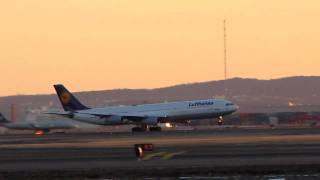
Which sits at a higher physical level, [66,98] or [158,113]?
[66,98]

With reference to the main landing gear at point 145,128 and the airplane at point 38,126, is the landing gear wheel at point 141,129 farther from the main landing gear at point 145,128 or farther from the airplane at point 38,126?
the airplane at point 38,126

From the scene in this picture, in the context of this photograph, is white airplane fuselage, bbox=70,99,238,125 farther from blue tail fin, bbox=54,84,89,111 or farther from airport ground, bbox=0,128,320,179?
airport ground, bbox=0,128,320,179

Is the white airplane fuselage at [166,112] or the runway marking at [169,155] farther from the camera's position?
the white airplane fuselage at [166,112]

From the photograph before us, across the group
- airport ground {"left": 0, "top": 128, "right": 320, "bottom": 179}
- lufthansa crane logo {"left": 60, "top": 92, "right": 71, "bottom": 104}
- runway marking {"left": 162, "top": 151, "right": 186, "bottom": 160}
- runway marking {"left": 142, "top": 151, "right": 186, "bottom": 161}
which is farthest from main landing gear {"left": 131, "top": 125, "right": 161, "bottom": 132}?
runway marking {"left": 162, "top": 151, "right": 186, "bottom": 160}

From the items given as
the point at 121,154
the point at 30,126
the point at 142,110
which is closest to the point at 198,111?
the point at 142,110

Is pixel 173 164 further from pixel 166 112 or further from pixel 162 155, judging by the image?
pixel 166 112

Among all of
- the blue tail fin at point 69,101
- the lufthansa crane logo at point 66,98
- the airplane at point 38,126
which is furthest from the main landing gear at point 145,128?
the airplane at point 38,126

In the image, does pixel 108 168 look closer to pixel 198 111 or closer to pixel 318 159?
pixel 318 159

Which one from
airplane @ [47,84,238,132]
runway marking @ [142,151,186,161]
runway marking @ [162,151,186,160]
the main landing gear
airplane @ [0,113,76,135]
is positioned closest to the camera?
runway marking @ [142,151,186,161]

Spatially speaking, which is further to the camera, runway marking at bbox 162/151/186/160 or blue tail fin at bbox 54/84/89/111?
blue tail fin at bbox 54/84/89/111

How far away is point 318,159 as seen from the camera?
3244 cm

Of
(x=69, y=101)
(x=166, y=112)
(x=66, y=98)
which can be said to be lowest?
(x=166, y=112)

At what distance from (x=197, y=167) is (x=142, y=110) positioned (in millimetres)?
70484

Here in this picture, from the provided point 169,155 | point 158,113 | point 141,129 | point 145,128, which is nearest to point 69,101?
point 158,113
